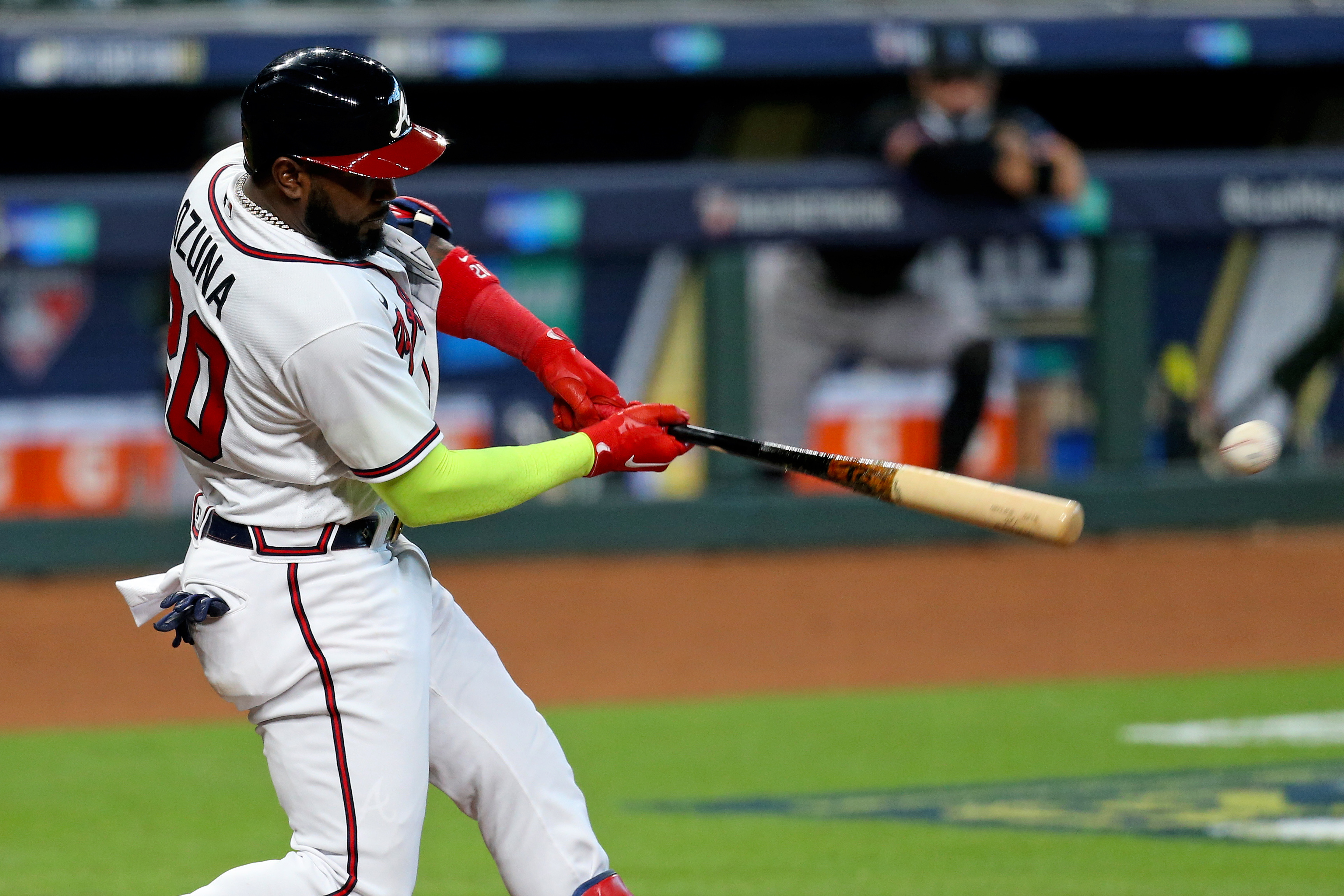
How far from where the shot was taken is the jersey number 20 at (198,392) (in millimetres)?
2508

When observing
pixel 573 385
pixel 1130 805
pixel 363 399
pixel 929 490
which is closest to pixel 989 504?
pixel 929 490

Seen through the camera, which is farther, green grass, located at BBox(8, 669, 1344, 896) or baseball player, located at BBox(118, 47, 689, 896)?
green grass, located at BBox(8, 669, 1344, 896)

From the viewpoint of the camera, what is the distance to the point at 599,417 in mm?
2893

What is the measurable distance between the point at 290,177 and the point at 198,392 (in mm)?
322

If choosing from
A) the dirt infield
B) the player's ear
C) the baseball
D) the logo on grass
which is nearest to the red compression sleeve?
the player's ear

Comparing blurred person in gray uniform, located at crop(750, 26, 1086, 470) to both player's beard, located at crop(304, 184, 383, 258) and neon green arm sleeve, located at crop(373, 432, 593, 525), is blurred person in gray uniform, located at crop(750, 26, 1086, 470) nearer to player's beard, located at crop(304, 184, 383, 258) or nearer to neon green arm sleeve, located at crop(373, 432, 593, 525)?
neon green arm sleeve, located at crop(373, 432, 593, 525)

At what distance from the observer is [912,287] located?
25.0ft

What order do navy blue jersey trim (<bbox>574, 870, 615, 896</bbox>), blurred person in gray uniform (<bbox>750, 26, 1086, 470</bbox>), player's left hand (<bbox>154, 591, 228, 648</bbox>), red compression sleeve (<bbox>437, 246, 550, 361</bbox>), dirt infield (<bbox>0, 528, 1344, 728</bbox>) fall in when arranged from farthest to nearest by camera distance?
blurred person in gray uniform (<bbox>750, 26, 1086, 470</bbox>)
dirt infield (<bbox>0, 528, 1344, 728</bbox>)
red compression sleeve (<bbox>437, 246, 550, 361</bbox>)
navy blue jersey trim (<bbox>574, 870, 615, 896</bbox>)
player's left hand (<bbox>154, 591, 228, 648</bbox>)

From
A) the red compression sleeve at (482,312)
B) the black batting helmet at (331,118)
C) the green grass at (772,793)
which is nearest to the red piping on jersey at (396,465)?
the black batting helmet at (331,118)

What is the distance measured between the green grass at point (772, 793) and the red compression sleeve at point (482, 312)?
4.08 feet

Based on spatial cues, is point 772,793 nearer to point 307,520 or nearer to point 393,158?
point 307,520

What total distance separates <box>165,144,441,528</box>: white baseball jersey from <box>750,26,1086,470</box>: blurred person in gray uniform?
4.92 m

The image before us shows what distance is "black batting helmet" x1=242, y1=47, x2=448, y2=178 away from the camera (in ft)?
8.06

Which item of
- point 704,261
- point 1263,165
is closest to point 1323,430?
point 1263,165
